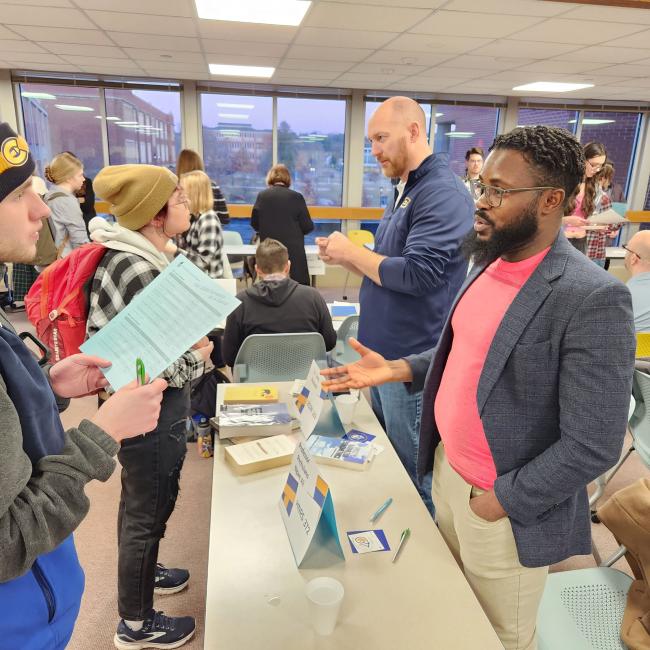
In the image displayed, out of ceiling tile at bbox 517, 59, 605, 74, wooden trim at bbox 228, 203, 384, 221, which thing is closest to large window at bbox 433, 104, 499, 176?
wooden trim at bbox 228, 203, 384, 221

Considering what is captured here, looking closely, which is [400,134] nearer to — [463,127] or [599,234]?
[599,234]

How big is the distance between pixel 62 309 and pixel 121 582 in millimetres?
931

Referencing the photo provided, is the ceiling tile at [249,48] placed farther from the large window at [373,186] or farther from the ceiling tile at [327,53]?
the large window at [373,186]

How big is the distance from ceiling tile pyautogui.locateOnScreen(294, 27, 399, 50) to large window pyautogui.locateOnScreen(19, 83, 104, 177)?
4.27 metres

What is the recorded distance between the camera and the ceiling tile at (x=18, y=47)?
5.04m

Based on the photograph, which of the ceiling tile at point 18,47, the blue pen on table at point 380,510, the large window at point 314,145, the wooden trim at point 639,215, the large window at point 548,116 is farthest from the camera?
the wooden trim at point 639,215

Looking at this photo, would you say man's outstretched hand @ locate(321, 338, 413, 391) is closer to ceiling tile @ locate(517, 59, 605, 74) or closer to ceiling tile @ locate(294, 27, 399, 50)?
ceiling tile @ locate(294, 27, 399, 50)

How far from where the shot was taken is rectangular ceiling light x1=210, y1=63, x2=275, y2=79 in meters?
5.98

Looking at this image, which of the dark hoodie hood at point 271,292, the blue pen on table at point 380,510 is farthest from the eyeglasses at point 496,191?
the dark hoodie hood at point 271,292

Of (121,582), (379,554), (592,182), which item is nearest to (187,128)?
(592,182)

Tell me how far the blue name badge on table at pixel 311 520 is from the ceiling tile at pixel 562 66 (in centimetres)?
556

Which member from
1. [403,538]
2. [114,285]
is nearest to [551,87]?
[114,285]

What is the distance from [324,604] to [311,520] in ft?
0.59

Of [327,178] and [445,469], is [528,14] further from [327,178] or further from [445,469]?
[327,178]
